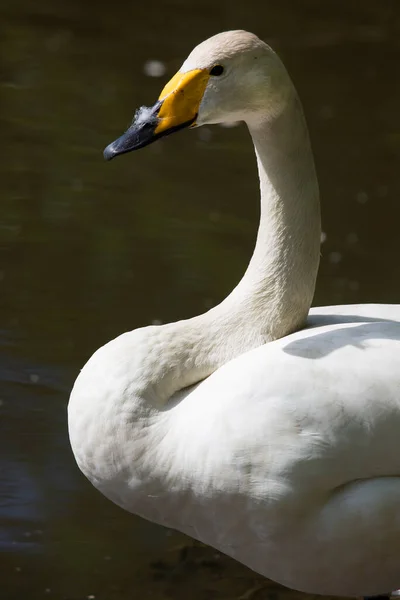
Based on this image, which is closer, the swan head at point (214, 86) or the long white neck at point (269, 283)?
the swan head at point (214, 86)

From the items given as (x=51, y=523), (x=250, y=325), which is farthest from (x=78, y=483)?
(x=250, y=325)

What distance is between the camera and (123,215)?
6.53 metres

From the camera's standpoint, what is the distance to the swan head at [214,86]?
10.5 ft

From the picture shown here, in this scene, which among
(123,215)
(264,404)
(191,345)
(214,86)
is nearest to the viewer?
(264,404)

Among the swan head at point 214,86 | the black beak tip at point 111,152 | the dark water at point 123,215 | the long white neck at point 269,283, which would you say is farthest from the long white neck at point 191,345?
the dark water at point 123,215

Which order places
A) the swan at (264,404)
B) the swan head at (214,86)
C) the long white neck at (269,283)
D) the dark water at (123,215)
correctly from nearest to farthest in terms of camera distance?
the swan at (264,404) → the swan head at (214,86) → the long white neck at (269,283) → the dark water at (123,215)

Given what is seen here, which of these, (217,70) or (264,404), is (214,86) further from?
(264,404)

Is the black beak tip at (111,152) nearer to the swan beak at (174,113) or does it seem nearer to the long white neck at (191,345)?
the swan beak at (174,113)

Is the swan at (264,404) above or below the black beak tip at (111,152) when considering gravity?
below

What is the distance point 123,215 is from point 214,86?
11.0 feet

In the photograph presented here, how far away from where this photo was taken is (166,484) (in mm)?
3193

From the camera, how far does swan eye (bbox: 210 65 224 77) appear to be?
3.22 metres

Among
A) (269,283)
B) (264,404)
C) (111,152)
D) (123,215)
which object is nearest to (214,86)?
(111,152)

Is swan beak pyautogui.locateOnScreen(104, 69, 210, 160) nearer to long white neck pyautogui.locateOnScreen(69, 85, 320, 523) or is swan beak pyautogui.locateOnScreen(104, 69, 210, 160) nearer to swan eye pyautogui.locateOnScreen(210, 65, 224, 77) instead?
swan eye pyautogui.locateOnScreen(210, 65, 224, 77)
